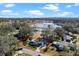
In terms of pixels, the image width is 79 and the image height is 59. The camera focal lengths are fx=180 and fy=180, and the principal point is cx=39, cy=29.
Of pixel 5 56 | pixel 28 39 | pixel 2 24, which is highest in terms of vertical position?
pixel 2 24

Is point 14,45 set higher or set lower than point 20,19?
lower

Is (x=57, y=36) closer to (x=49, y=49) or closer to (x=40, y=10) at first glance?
(x=49, y=49)

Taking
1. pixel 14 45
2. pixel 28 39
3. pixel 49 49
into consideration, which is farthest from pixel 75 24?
pixel 14 45

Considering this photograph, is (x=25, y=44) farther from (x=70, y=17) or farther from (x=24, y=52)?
(x=70, y=17)

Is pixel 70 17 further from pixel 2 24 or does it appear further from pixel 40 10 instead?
pixel 2 24

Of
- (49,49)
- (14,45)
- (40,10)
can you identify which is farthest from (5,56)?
(40,10)

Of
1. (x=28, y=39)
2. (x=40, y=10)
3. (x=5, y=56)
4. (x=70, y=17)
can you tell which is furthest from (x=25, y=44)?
(x=70, y=17)

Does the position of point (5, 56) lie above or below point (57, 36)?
Answer: below
